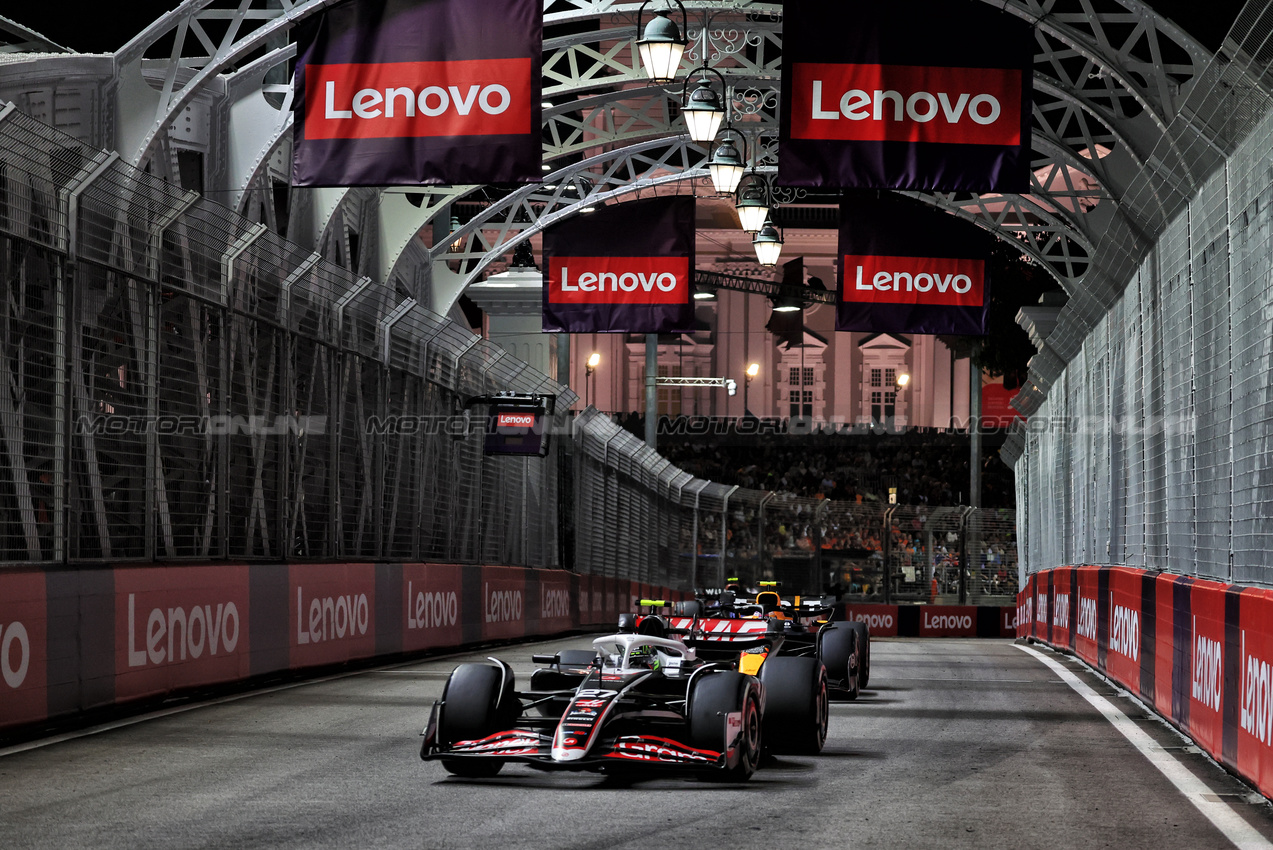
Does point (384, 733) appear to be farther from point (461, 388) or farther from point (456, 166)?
point (461, 388)

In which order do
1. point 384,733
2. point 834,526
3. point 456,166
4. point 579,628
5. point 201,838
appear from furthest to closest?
point 834,526, point 579,628, point 456,166, point 384,733, point 201,838

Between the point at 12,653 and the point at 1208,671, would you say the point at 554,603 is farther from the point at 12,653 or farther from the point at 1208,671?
the point at 1208,671

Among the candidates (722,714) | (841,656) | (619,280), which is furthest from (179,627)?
(619,280)

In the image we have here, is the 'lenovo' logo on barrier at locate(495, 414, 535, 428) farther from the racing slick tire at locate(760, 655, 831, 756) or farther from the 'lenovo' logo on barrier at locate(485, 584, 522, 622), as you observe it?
the racing slick tire at locate(760, 655, 831, 756)

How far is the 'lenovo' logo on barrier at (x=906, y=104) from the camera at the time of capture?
12.5m

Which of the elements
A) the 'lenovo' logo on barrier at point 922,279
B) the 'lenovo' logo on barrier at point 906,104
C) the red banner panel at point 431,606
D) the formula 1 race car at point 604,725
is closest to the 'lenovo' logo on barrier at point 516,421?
the red banner panel at point 431,606

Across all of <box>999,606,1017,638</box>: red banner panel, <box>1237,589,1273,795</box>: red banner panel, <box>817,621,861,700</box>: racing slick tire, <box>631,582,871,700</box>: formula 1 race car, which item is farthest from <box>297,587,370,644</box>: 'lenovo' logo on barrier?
<box>999,606,1017,638</box>: red banner panel

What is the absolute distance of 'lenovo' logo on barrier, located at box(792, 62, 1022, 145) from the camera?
12500 mm

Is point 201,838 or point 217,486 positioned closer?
point 201,838

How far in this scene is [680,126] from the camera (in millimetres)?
26359

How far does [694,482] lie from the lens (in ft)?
116

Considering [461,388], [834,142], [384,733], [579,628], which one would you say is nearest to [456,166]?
[834,142]

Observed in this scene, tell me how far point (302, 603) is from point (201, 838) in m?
Result: 8.06

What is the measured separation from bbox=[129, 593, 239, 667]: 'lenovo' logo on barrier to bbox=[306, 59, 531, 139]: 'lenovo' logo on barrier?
11.6 feet
